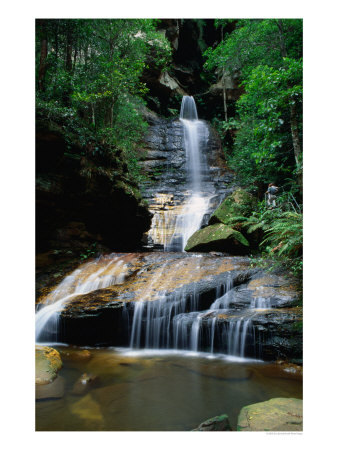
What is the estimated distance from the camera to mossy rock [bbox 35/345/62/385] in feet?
10.7

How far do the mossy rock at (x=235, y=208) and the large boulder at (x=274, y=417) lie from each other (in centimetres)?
620

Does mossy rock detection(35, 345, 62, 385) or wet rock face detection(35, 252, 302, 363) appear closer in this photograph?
mossy rock detection(35, 345, 62, 385)

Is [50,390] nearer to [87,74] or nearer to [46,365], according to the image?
[46,365]

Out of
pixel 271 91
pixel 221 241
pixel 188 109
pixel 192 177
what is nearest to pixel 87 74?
pixel 271 91

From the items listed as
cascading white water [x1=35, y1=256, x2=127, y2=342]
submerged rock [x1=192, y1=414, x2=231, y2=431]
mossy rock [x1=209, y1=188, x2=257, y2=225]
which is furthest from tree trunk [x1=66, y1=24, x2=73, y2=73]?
submerged rock [x1=192, y1=414, x2=231, y2=431]

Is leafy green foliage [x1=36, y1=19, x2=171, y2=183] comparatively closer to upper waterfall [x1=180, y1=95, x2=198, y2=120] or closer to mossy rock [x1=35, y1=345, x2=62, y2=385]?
mossy rock [x1=35, y1=345, x2=62, y2=385]

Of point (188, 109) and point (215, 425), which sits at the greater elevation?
point (188, 109)

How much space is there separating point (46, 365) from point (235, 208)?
6897mm

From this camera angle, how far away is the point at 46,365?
137 inches

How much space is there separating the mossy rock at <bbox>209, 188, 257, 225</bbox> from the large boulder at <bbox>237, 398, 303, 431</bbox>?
244 inches

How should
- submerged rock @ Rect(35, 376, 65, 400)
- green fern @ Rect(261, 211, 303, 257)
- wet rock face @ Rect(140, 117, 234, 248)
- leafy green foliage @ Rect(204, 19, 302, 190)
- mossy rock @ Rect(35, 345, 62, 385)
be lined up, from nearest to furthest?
1. submerged rock @ Rect(35, 376, 65, 400)
2. mossy rock @ Rect(35, 345, 62, 385)
3. green fern @ Rect(261, 211, 303, 257)
4. leafy green foliage @ Rect(204, 19, 302, 190)
5. wet rock face @ Rect(140, 117, 234, 248)

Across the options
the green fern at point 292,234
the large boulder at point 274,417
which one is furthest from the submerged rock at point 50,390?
the green fern at point 292,234

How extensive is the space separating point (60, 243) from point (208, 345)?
5535 millimetres
